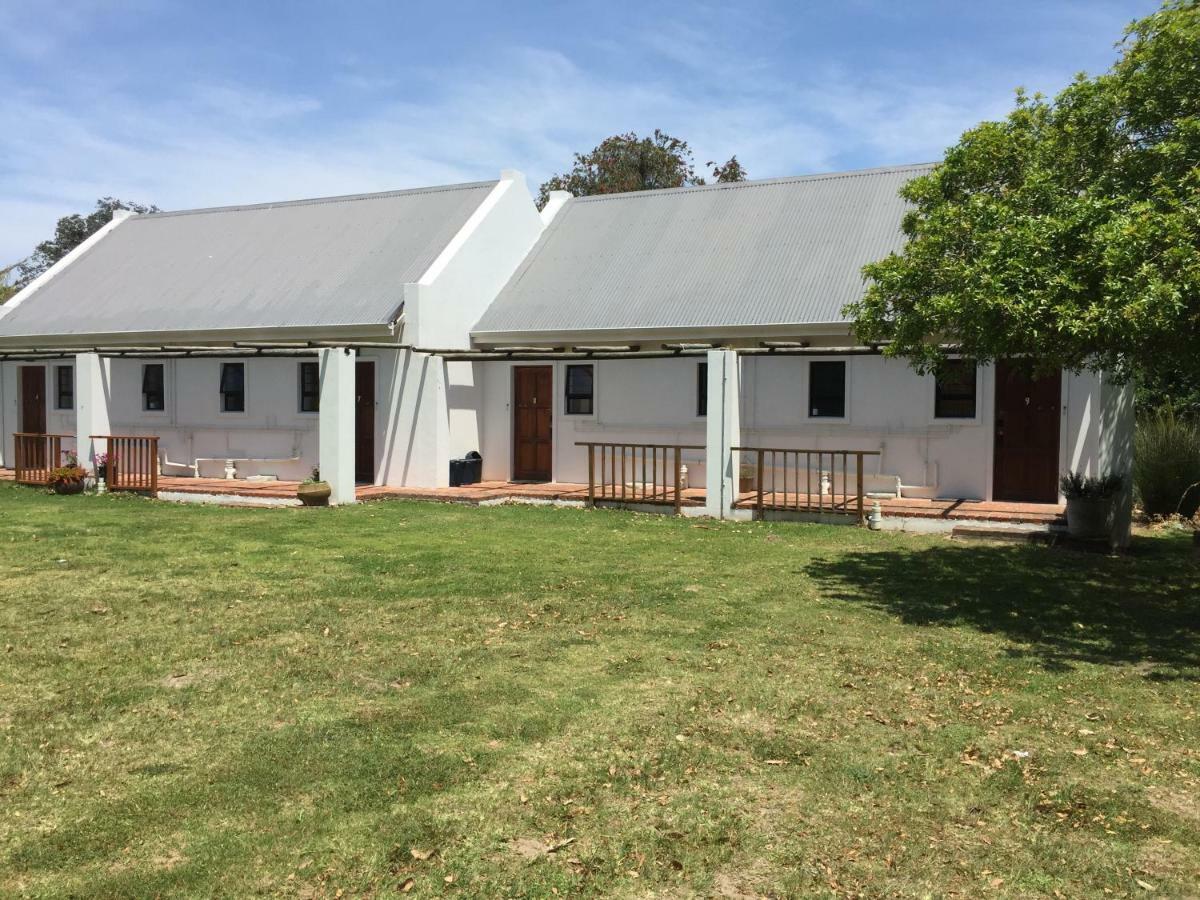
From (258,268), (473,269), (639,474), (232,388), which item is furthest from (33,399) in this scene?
(639,474)

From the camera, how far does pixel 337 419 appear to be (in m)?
16.0

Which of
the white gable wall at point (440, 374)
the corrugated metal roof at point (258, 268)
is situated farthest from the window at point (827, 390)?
the corrugated metal roof at point (258, 268)

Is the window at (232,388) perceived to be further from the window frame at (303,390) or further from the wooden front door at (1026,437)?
the wooden front door at (1026,437)

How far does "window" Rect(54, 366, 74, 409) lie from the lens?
21953mm

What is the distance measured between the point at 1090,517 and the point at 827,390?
5152mm

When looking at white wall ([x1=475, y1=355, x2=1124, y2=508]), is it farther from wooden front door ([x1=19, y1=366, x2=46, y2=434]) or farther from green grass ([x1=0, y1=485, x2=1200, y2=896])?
wooden front door ([x1=19, y1=366, x2=46, y2=434])

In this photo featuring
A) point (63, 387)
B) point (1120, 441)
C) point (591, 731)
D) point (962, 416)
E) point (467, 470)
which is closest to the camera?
point (591, 731)

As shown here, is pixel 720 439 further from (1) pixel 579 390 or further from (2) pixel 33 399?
(2) pixel 33 399

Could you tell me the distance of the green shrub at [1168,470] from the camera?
15.1m

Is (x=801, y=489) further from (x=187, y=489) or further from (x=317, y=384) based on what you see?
(x=187, y=489)

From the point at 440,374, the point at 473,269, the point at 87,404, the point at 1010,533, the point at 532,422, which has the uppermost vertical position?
the point at 473,269

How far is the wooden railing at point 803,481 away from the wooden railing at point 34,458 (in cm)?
1326

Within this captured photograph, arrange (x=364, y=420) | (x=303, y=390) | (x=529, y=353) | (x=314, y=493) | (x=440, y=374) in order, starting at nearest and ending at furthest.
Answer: (x=314, y=493)
(x=529, y=353)
(x=440, y=374)
(x=364, y=420)
(x=303, y=390)

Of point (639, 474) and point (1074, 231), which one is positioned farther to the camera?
point (639, 474)
